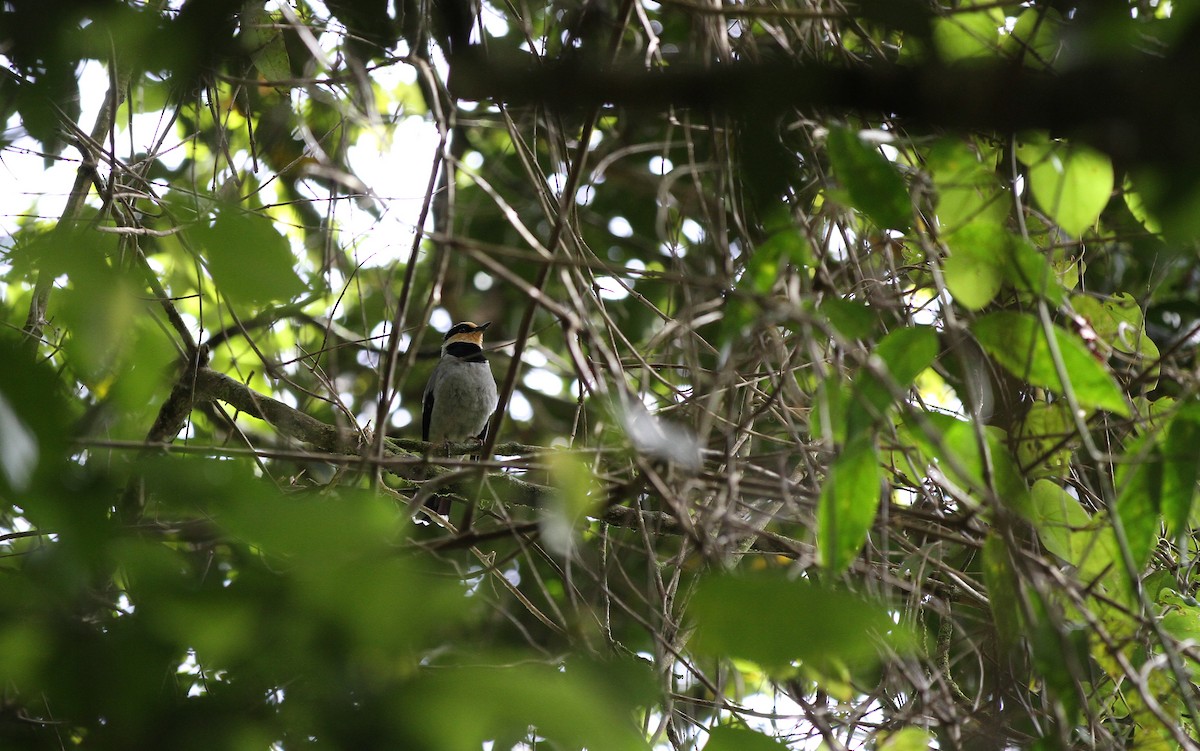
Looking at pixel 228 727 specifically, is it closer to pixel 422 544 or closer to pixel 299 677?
pixel 299 677

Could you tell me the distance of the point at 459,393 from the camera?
242 inches

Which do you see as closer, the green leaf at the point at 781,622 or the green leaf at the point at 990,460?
the green leaf at the point at 781,622

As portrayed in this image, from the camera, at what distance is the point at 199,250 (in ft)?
2.43

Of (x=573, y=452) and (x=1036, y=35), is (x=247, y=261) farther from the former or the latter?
(x=1036, y=35)

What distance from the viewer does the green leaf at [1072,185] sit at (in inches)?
61.3

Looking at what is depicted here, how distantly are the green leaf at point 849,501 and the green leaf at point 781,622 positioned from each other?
0.49 meters

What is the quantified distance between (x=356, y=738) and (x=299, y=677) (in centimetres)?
7

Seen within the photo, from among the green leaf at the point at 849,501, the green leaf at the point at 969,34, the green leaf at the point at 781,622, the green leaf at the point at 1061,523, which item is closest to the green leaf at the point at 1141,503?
the green leaf at the point at 1061,523

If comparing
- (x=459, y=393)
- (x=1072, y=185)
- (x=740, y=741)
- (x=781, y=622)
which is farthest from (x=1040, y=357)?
(x=459, y=393)

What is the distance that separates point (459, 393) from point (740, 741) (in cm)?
520

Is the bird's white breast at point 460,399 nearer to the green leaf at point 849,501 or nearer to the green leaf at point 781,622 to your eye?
the green leaf at point 849,501

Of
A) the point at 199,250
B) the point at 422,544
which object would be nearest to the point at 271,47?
the point at 422,544

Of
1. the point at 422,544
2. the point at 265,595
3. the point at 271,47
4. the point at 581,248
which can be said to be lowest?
the point at 265,595

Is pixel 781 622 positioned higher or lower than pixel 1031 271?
lower
